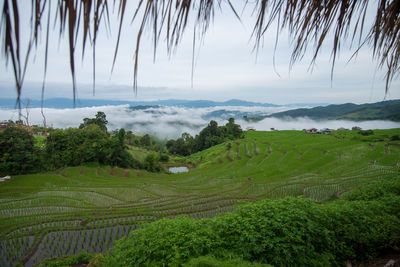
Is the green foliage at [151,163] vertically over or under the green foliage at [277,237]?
under

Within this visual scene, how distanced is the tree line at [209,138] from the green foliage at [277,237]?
56.4 meters

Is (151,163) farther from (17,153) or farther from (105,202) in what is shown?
(105,202)

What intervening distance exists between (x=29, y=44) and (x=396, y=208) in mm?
7028

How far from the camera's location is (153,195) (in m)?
17.1

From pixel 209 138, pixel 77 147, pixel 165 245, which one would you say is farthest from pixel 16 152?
pixel 209 138

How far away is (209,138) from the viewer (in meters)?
62.5

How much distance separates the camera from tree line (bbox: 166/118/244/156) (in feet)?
203

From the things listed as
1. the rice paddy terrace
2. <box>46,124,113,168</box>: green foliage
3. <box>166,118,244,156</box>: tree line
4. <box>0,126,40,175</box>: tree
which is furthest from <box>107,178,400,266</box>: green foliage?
<box>166,118,244,156</box>: tree line

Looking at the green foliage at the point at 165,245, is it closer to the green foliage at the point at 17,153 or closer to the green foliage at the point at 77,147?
the green foliage at the point at 17,153

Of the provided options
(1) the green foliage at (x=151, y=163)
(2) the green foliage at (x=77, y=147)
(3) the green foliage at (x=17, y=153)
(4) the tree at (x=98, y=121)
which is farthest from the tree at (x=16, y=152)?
(4) the tree at (x=98, y=121)

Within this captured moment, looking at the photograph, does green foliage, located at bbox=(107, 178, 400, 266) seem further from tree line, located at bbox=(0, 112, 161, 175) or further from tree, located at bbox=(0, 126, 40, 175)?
tree, located at bbox=(0, 126, 40, 175)

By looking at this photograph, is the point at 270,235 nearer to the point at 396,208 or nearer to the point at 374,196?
the point at 396,208

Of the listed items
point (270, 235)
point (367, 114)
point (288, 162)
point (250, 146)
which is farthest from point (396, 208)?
point (367, 114)

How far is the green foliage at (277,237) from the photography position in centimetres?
350
